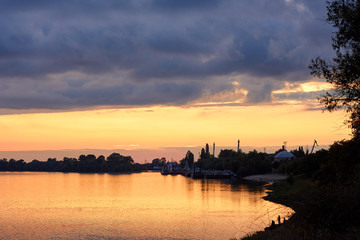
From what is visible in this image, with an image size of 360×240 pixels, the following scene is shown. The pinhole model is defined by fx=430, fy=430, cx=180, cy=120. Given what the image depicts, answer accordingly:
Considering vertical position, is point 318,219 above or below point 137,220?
above

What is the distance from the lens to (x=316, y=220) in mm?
20766

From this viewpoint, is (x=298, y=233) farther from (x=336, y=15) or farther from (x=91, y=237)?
(x=91, y=237)

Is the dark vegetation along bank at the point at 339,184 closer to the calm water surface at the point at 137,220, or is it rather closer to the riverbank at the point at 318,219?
the riverbank at the point at 318,219

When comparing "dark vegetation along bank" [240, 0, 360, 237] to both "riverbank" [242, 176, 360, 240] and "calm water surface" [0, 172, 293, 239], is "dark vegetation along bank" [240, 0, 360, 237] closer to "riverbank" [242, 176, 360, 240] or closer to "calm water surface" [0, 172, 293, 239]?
"riverbank" [242, 176, 360, 240]

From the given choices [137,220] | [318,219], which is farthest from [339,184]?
[137,220]

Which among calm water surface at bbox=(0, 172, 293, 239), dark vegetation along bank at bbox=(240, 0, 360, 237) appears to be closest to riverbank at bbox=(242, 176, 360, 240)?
dark vegetation along bank at bbox=(240, 0, 360, 237)

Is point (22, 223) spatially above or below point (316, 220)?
below

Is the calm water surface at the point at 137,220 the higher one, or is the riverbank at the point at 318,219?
the riverbank at the point at 318,219

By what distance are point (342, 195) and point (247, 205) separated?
65583 millimetres

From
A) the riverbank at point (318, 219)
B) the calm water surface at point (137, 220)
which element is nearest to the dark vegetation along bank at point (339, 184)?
the riverbank at point (318, 219)

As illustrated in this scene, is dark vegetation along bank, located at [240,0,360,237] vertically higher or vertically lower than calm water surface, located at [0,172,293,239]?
higher

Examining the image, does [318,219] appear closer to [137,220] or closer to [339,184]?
[339,184]

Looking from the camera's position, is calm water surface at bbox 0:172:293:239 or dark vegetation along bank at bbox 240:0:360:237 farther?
calm water surface at bbox 0:172:293:239

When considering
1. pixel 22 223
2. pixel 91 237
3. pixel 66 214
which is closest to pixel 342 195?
pixel 91 237
